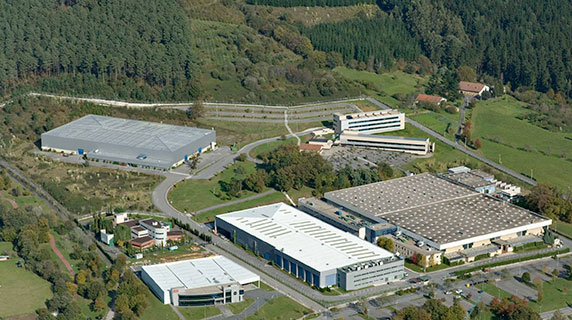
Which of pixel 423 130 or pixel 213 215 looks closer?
pixel 213 215

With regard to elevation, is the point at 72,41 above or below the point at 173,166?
above

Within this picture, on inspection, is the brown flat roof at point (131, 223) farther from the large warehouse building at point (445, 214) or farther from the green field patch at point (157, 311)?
the large warehouse building at point (445, 214)

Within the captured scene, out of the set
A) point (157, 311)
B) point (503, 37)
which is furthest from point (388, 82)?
point (157, 311)

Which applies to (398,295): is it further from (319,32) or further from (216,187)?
(319,32)

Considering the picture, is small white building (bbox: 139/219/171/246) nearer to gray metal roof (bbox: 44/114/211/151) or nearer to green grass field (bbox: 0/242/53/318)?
green grass field (bbox: 0/242/53/318)

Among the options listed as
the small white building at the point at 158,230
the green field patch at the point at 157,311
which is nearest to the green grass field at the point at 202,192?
the small white building at the point at 158,230

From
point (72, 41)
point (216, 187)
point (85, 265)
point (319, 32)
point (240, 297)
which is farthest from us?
point (319, 32)

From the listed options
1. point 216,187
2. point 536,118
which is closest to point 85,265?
point 216,187

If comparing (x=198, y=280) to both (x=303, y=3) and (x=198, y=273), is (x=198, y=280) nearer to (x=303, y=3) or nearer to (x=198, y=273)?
(x=198, y=273)
